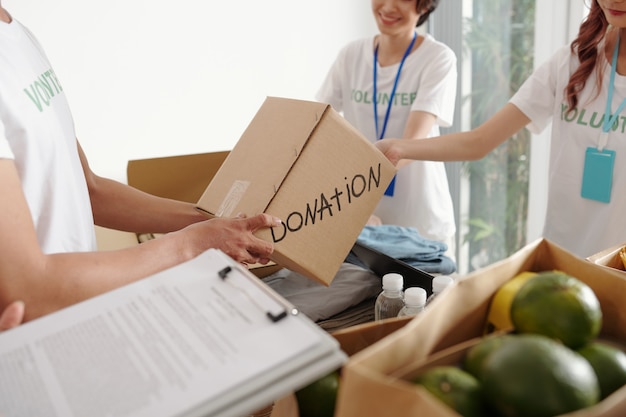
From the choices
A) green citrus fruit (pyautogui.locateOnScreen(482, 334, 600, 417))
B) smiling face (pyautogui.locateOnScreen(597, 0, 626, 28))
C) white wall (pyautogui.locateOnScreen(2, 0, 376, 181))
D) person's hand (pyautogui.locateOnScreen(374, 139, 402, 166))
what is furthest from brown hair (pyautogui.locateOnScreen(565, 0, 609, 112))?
white wall (pyautogui.locateOnScreen(2, 0, 376, 181))

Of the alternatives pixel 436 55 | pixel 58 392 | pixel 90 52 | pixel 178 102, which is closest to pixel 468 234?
pixel 436 55

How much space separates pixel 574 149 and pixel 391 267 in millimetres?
725

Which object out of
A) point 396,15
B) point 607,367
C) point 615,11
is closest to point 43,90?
point 607,367

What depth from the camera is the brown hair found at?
1.53 m

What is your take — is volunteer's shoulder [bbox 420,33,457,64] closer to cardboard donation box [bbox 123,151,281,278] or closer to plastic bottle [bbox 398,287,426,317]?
cardboard donation box [bbox 123,151,281,278]

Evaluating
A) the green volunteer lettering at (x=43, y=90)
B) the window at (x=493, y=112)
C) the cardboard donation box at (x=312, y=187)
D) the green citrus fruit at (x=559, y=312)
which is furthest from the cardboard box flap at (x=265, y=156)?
the window at (x=493, y=112)

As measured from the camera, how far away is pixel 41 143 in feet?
3.20

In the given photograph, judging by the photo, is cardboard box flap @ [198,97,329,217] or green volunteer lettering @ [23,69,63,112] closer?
green volunteer lettering @ [23,69,63,112]

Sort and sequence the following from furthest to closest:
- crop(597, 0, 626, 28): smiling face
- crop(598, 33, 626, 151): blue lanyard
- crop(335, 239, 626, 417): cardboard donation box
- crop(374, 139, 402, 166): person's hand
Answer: crop(374, 139, 402, 166): person's hand < crop(598, 33, 626, 151): blue lanyard < crop(597, 0, 626, 28): smiling face < crop(335, 239, 626, 417): cardboard donation box

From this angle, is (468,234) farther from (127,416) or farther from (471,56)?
(127,416)

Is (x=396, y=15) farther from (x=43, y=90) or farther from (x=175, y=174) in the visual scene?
(x=43, y=90)

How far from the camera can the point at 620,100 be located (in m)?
1.50

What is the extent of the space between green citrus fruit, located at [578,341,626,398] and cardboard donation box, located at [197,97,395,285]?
594 mm

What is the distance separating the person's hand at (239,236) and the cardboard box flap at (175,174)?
45.6 inches
